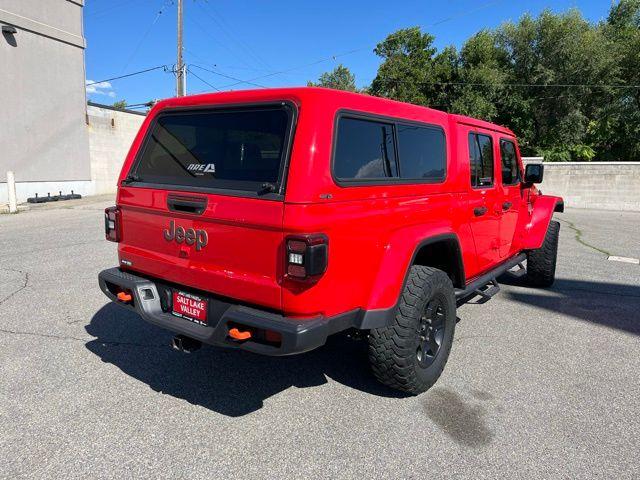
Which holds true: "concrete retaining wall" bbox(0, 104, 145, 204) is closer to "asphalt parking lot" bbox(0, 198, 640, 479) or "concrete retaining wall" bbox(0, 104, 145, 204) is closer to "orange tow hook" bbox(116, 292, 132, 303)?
"asphalt parking lot" bbox(0, 198, 640, 479)

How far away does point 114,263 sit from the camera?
278 inches

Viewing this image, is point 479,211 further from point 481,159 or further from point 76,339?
point 76,339

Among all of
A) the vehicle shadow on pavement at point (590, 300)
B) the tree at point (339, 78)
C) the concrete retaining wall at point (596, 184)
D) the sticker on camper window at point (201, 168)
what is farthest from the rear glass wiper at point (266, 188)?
the tree at point (339, 78)

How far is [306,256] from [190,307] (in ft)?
3.35

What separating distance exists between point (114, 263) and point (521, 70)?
2662 cm

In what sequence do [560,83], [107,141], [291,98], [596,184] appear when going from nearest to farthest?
[291,98] → [596,184] → [107,141] → [560,83]

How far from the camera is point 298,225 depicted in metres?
2.47

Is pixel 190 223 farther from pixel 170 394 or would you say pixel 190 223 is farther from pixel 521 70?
pixel 521 70

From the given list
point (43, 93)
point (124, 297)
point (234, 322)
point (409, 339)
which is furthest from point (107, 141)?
point (409, 339)

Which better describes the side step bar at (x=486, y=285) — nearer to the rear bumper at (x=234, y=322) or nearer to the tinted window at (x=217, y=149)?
the rear bumper at (x=234, y=322)

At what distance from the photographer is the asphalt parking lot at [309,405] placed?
2562 mm

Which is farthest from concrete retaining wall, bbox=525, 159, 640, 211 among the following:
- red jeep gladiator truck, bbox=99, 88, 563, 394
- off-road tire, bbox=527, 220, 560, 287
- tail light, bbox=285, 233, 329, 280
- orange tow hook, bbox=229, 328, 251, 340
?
orange tow hook, bbox=229, 328, 251, 340

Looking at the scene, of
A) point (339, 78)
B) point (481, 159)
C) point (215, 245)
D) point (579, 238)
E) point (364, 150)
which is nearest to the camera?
point (215, 245)

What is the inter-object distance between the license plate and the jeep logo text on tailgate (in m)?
0.33
